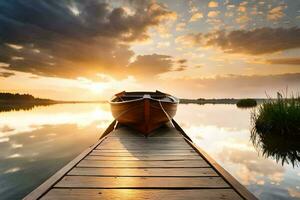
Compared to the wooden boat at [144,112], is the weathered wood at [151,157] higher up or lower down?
lower down

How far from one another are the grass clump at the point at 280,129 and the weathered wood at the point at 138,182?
4.66m

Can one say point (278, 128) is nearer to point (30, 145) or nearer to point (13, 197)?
point (13, 197)

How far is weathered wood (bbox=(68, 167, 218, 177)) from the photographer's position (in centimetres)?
246

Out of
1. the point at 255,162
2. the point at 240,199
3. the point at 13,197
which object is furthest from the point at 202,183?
the point at 255,162

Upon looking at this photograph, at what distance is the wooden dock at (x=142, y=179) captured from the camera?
1.93 metres

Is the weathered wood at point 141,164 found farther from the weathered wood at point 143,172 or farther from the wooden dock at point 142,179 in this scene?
the weathered wood at point 143,172

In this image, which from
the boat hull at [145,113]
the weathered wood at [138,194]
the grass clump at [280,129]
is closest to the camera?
the weathered wood at [138,194]

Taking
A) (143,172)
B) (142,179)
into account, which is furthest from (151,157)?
(142,179)

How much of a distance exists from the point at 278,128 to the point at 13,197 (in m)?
9.21

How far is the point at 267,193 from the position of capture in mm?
3566

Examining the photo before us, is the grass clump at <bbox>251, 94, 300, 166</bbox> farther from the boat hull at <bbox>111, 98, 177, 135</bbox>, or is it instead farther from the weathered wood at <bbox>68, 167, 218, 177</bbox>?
the weathered wood at <bbox>68, 167, 218, 177</bbox>

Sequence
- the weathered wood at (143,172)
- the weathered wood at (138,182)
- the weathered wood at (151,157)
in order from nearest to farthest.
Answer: the weathered wood at (138,182), the weathered wood at (143,172), the weathered wood at (151,157)

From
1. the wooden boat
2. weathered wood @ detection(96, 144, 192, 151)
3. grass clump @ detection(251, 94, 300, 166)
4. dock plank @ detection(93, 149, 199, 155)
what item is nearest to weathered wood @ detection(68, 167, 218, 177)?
dock plank @ detection(93, 149, 199, 155)

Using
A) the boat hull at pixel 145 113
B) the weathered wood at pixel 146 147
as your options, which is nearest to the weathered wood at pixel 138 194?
the weathered wood at pixel 146 147
